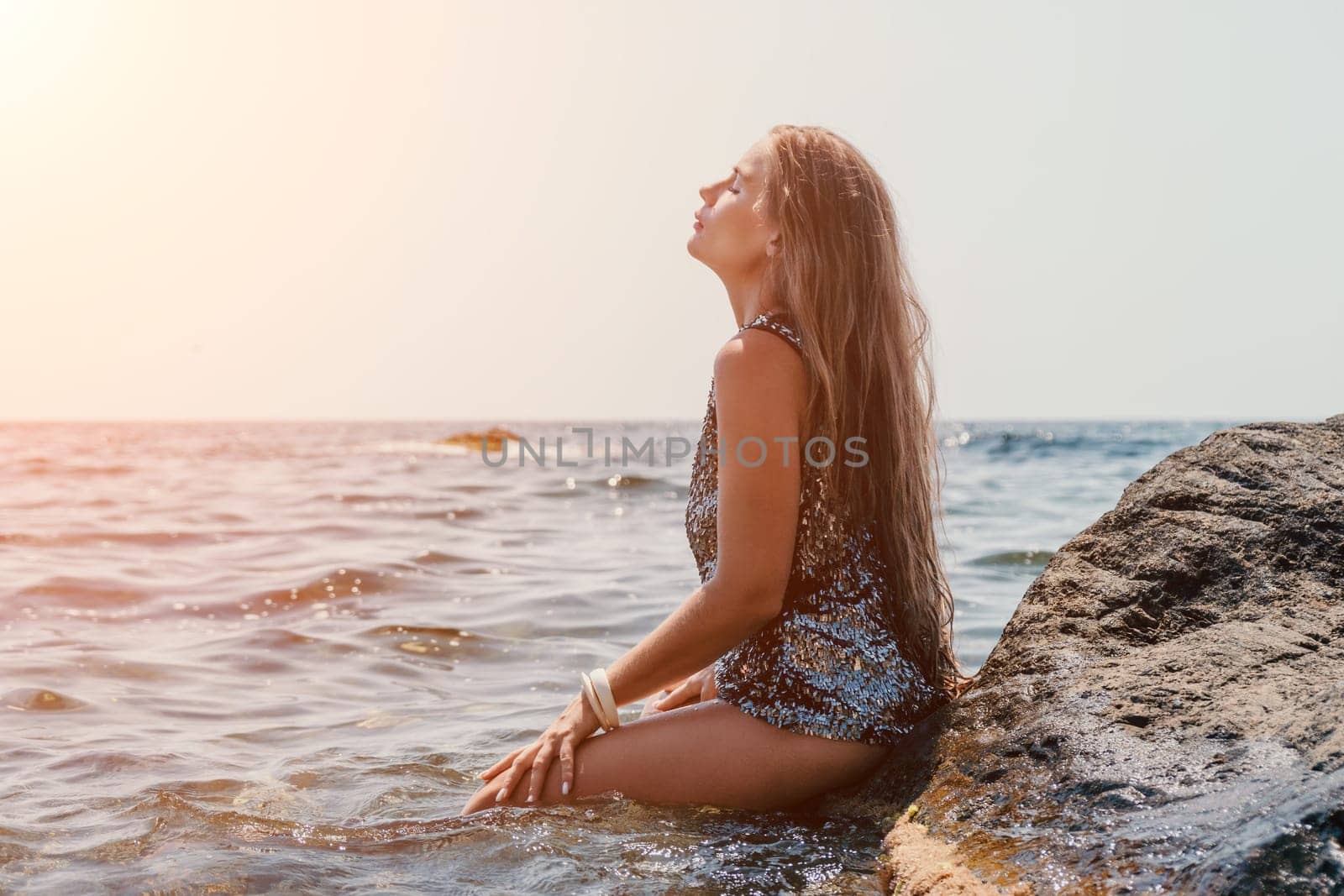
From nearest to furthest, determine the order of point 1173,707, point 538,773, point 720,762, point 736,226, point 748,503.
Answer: point 1173,707
point 748,503
point 720,762
point 538,773
point 736,226

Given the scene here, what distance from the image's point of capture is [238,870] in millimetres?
2941

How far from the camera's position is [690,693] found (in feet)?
12.1

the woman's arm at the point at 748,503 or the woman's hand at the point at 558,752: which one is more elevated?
the woman's arm at the point at 748,503

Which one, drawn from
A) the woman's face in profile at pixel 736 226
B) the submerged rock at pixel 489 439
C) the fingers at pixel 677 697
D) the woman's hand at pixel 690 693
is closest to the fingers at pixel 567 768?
the woman's hand at pixel 690 693

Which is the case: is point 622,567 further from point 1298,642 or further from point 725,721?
point 1298,642

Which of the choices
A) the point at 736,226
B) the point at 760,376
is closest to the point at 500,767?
the point at 760,376

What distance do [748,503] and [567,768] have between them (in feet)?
3.00

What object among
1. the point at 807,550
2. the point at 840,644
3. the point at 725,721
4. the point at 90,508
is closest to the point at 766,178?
the point at 807,550

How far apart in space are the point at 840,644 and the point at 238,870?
171cm

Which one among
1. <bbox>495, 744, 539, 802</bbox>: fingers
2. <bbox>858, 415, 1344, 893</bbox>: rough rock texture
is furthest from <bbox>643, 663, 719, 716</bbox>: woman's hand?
<bbox>858, 415, 1344, 893</bbox>: rough rock texture

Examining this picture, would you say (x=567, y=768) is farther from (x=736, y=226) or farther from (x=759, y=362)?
(x=736, y=226)

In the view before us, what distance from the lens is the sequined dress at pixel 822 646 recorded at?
3012mm

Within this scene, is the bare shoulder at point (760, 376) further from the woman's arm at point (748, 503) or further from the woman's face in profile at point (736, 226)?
the woman's face in profile at point (736, 226)

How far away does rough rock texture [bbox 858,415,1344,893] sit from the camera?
206 centimetres
